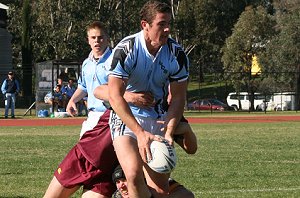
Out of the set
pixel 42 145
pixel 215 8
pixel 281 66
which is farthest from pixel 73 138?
pixel 215 8

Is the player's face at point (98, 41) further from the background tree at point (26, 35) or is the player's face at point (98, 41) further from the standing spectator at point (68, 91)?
the background tree at point (26, 35)

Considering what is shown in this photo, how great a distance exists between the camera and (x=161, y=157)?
698cm

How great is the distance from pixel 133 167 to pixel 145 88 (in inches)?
27.5

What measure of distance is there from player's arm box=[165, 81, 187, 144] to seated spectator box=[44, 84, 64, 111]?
3136 cm

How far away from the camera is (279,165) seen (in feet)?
48.1

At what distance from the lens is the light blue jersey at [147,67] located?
728 centimetres

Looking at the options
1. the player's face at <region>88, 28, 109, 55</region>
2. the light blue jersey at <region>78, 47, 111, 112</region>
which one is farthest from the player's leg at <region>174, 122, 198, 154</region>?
the player's face at <region>88, 28, 109, 55</region>

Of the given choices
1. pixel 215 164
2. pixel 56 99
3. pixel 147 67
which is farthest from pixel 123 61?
pixel 56 99

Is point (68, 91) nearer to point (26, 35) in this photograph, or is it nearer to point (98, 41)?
point (26, 35)

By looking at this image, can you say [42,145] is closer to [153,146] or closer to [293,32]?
[153,146]

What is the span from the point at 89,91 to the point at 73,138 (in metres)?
13.1

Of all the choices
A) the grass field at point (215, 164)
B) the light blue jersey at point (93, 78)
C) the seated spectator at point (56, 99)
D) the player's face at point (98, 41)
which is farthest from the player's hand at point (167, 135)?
the seated spectator at point (56, 99)

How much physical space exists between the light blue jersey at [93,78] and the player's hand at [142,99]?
110 centimetres

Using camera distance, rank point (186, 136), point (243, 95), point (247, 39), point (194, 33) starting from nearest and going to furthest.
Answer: point (186, 136), point (243, 95), point (247, 39), point (194, 33)
